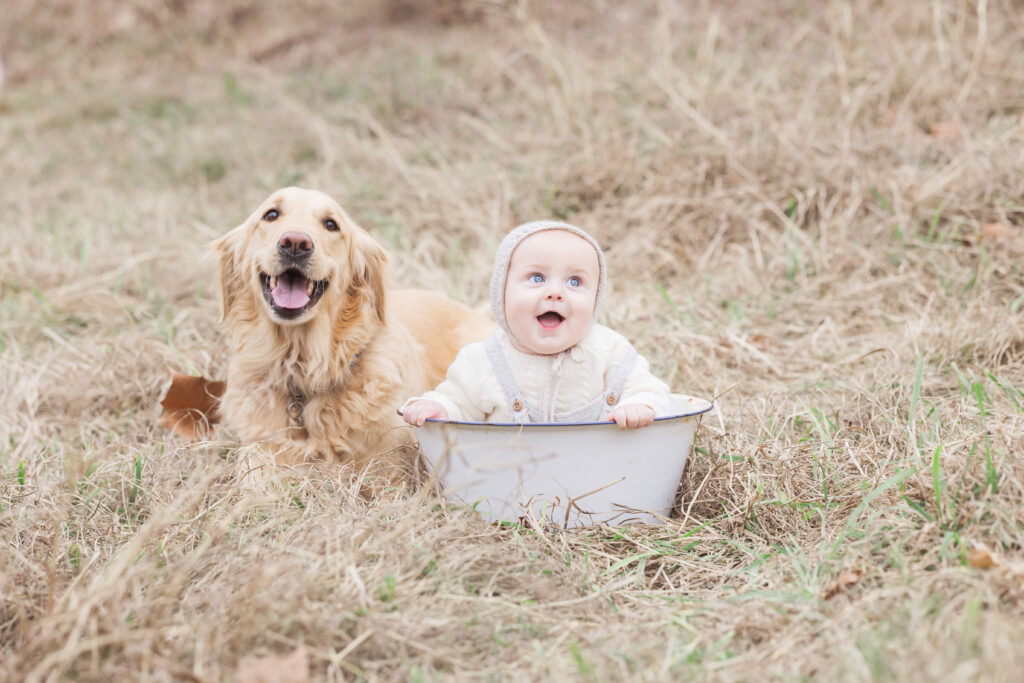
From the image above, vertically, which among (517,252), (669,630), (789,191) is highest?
(789,191)

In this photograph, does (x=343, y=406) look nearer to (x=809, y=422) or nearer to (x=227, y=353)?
(x=227, y=353)

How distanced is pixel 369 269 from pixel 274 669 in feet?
4.85

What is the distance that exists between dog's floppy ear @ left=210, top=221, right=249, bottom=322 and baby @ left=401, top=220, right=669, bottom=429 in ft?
2.61

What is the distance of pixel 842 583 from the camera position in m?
1.64

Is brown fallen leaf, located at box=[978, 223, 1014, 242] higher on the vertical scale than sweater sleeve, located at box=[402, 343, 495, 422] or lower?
higher

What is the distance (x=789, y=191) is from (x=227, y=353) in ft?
8.57

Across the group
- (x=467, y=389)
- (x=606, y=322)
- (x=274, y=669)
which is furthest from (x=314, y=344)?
(x=606, y=322)

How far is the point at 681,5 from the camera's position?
23.4 feet

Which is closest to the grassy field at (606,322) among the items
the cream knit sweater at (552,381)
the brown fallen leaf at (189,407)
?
the brown fallen leaf at (189,407)

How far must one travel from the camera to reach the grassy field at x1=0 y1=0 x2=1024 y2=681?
1.52m

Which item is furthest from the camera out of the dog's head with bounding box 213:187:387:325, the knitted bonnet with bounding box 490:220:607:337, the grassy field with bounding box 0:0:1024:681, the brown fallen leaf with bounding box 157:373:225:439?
the brown fallen leaf with bounding box 157:373:225:439

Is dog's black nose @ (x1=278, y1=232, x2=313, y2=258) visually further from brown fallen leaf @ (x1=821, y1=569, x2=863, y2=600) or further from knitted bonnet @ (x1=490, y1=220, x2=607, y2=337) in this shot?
brown fallen leaf @ (x1=821, y1=569, x2=863, y2=600)

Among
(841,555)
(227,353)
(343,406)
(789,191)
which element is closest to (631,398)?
(841,555)

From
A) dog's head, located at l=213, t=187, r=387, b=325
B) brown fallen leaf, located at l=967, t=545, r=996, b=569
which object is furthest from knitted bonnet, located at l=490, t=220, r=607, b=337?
brown fallen leaf, located at l=967, t=545, r=996, b=569
